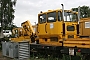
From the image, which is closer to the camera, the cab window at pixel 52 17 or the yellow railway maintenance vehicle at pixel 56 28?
the yellow railway maintenance vehicle at pixel 56 28

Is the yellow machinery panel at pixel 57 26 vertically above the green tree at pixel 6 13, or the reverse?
the green tree at pixel 6 13

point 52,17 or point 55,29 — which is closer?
point 55,29

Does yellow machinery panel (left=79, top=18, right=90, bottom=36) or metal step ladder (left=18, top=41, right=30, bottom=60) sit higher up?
yellow machinery panel (left=79, top=18, right=90, bottom=36)

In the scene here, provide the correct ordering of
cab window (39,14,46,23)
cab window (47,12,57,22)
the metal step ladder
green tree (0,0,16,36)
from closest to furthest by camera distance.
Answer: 1. cab window (47,12,57,22)
2. the metal step ladder
3. cab window (39,14,46,23)
4. green tree (0,0,16,36)

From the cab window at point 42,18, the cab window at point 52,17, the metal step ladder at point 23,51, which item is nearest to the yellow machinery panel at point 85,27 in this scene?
the cab window at point 52,17

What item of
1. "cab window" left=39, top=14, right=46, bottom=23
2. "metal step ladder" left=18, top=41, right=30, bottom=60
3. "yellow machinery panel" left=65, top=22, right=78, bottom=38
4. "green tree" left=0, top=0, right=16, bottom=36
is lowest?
"metal step ladder" left=18, top=41, right=30, bottom=60

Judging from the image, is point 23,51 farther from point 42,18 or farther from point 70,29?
point 70,29

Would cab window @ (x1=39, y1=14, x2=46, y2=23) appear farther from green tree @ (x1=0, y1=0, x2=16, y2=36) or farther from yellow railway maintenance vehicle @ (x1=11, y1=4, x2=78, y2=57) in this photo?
green tree @ (x1=0, y1=0, x2=16, y2=36)

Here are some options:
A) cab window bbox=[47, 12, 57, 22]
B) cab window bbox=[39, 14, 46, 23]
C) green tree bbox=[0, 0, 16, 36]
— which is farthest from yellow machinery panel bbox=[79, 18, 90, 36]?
green tree bbox=[0, 0, 16, 36]

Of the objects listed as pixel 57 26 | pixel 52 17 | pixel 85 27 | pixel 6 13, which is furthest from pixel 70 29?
pixel 6 13

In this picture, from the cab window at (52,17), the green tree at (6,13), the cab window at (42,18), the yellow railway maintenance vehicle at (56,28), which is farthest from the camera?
the green tree at (6,13)

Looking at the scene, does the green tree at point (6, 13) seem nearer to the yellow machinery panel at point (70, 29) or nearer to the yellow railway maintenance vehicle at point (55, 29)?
the yellow railway maintenance vehicle at point (55, 29)

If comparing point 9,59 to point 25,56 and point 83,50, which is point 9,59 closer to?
point 25,56

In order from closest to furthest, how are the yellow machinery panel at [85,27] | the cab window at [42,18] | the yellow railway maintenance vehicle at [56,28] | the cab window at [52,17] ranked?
1. the yellow machinery panel at [85,27]
2. the yellow railway maintenance vehicle at [56,28]
3. the cab window at [52,17]
4. the cab window at [42,18]
